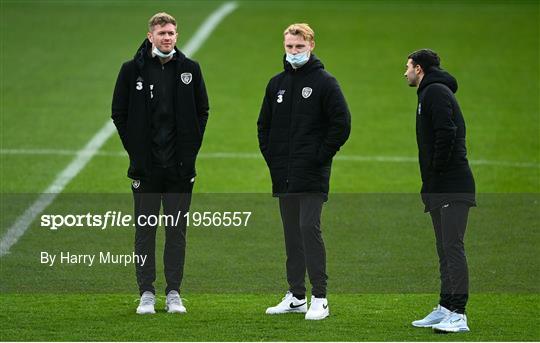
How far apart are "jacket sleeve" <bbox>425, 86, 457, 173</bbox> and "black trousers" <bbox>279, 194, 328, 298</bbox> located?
1077mm

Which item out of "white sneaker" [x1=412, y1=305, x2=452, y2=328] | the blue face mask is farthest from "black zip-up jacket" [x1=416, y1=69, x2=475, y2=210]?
the blue face mask

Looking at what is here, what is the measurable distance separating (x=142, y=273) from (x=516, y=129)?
11521 mm

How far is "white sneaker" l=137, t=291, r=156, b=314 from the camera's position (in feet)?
34.3

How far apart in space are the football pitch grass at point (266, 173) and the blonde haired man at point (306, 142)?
472 millimetres

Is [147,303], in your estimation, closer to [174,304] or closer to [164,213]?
[174,304]

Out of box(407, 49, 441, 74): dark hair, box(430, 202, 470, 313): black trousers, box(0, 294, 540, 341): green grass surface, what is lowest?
box(0, 294, 540, 341): green grass surface

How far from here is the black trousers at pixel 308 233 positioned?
10.3m

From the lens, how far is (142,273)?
1062cm

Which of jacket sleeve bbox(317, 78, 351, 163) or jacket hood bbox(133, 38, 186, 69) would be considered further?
jacket hood bbox(133, 38, 186, 69)

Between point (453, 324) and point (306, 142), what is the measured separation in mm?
1839

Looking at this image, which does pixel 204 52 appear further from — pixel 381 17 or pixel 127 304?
pixel 127 304
